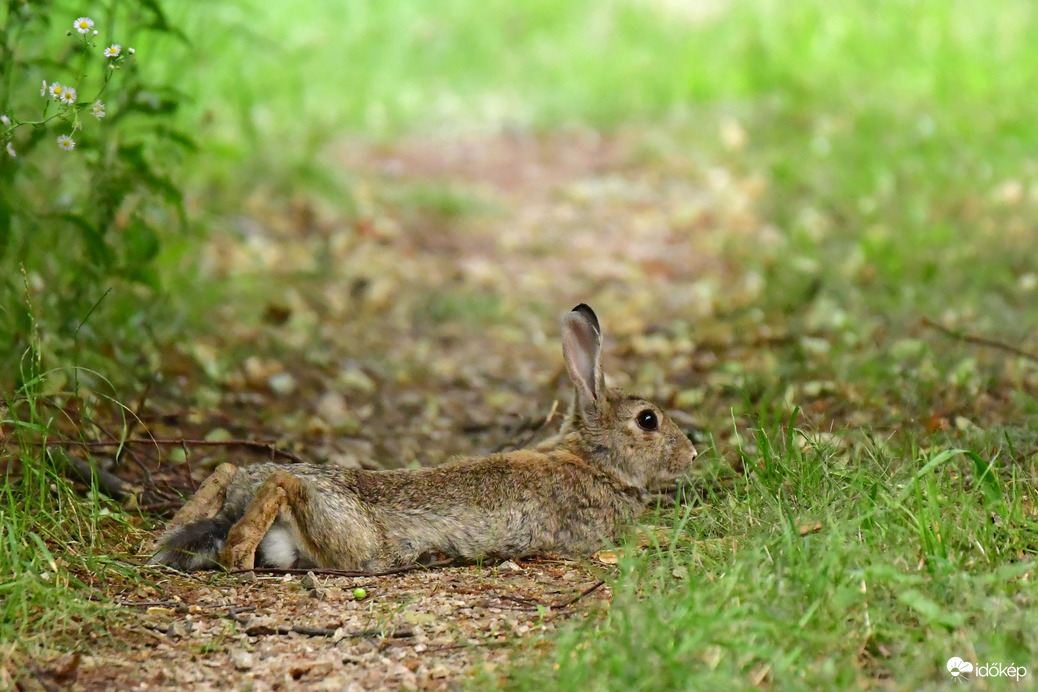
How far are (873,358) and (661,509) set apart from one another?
1.76 metres

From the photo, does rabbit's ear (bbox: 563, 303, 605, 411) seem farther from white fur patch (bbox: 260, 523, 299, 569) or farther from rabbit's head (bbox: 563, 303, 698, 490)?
white fur patch (bbox: 260, 523, 299, 569)

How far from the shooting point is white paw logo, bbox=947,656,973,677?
124 inches

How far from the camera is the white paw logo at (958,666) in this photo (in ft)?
10.4

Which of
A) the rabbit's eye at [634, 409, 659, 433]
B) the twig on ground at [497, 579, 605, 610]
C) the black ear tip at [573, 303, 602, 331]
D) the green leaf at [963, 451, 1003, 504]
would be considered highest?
the black ear tip at [573, 303, 602, 331]

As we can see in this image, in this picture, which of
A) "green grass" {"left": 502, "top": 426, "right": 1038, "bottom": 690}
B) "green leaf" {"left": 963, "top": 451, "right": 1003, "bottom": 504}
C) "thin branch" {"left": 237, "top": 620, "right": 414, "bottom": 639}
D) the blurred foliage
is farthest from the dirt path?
"green leaf" {"left": 963, "top": 451, "right": 1003, "bottom": 504}

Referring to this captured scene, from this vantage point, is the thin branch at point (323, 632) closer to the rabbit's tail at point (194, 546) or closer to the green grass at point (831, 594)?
the rabbit's tail at point (194, 546)

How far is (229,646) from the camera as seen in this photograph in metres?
3.71

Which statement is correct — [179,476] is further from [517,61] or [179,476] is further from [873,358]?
[517,61]

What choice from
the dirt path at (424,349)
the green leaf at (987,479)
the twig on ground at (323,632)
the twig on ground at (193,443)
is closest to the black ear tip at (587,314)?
the dirt path at (424,349)

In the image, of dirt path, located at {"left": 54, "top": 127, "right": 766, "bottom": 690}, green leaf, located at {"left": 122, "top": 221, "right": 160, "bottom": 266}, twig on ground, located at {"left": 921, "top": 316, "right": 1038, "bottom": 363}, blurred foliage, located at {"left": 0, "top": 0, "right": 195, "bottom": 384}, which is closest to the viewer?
dirt path, located at {"left": 54, "top": 127, "right": 766, "bottom": 690}

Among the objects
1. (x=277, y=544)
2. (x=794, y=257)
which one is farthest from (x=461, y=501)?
(x=794, y=257)

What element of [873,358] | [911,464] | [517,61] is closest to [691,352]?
[873,358]

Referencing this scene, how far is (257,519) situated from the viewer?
412cm

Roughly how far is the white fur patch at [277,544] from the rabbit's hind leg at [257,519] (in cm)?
8
